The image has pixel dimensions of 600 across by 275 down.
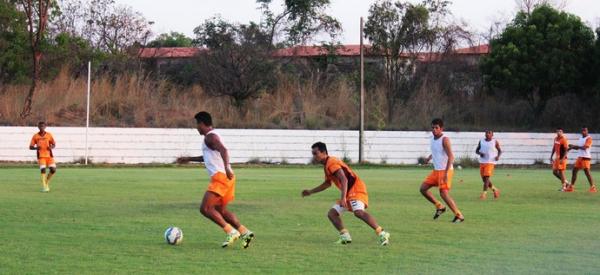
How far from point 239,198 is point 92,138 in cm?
2507

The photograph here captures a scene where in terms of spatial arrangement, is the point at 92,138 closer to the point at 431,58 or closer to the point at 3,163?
the point at 3,163

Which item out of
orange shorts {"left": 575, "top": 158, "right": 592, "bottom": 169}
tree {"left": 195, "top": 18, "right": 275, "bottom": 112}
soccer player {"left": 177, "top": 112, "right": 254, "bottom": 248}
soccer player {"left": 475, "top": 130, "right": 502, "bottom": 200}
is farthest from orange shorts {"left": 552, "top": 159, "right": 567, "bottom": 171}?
tree {"left": 195, "top": 18, "right": 275, "bottom": 112}

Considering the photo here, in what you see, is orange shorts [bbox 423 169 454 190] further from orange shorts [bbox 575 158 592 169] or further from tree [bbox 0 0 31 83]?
tree [bbox 0 0 31 83]

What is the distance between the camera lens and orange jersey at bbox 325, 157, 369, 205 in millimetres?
13513

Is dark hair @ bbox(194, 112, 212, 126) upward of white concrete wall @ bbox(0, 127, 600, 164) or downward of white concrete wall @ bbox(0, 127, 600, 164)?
upward

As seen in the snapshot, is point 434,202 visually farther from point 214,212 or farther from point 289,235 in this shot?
point 214,212

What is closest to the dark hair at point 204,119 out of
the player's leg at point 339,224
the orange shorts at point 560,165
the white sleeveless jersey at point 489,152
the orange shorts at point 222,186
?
the orange shorts at point 222,186

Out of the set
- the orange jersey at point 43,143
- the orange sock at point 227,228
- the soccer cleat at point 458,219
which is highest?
the orange jersey at point 43,143

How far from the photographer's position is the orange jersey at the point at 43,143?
25406 millimetres

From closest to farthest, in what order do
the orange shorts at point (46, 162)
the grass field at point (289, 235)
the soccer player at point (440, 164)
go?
the grass field at point (289, 235), the soccer player at point (440, 164), the orange shorts at point (46, 162)

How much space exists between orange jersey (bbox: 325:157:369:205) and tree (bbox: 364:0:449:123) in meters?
45.9

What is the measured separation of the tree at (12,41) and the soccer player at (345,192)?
43.2 m

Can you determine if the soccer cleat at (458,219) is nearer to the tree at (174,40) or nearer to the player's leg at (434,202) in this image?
the player's leg at (434,202)

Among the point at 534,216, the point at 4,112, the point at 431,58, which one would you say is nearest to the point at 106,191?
the point at 534,216
